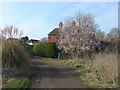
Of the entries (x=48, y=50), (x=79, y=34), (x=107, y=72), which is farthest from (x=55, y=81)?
(x=48, y=50)

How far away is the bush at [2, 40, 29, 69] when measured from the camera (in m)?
10.7

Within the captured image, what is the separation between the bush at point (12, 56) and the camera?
420 inches

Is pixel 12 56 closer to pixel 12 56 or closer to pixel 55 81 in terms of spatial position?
pixel 12 56

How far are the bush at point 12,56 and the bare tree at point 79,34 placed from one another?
30.4 ft

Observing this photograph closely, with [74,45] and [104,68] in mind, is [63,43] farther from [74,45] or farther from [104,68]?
[104,68]

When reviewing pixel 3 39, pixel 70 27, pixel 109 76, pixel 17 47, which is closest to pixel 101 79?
pixel 109 76

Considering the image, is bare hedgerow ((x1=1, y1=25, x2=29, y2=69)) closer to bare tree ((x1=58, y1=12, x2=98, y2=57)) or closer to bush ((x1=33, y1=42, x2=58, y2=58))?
bare tree ((x1=58, y1=12, x2=98, y2=57))

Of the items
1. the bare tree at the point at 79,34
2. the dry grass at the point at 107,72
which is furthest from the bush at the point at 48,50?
the dry grass at the point at 107,72

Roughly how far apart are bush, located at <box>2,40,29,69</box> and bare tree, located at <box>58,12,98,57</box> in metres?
9.27

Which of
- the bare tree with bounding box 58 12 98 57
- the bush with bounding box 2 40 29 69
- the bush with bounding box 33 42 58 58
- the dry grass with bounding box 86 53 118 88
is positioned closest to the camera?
the dry grass with bounding box 86 53 118 88

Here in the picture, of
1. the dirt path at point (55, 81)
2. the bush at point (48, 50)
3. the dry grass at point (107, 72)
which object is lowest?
the dirt path at point (55, 81)

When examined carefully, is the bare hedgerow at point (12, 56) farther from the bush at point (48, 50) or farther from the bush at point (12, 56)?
the bush at point (48, 50)

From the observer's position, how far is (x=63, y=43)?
21.2 meters

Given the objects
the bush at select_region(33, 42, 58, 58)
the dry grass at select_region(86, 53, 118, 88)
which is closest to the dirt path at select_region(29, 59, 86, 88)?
the dry grass at select_region(86, 53, 118, 88)
